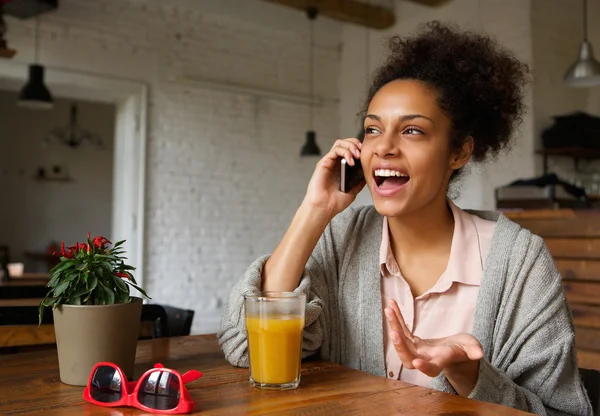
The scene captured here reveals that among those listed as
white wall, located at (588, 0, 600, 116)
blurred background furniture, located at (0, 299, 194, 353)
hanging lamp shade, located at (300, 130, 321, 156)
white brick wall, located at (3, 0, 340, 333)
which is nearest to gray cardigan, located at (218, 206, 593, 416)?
blurred background furniture, located at (0, 299, 194, 353)

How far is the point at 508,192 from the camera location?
421 cm

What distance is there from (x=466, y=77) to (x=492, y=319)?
577 millimetres

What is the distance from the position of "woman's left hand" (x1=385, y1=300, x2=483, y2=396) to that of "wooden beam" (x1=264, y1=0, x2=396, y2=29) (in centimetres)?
472

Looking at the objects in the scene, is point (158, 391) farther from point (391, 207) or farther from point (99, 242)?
point (391, 207)

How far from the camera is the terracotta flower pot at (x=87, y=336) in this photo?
3.48 ft

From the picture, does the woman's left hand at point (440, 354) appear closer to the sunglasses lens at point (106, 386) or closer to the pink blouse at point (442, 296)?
the pink blouse at point (442, 296)

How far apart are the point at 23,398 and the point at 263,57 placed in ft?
17.8

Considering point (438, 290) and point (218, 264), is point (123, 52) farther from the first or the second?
point (438, 290)

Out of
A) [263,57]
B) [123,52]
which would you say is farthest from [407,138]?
[263,57]

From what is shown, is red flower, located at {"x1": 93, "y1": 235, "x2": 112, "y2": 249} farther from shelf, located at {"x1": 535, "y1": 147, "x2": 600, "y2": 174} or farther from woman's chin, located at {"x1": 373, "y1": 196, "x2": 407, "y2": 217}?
shelf, located at {"x1": 535, "y1": 147, "x2": 600, "y2": 174}

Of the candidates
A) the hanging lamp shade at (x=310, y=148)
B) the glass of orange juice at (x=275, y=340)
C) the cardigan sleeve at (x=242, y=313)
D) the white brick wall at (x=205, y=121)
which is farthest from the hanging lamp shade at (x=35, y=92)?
the glass of orange juice at (x=275, y=340)

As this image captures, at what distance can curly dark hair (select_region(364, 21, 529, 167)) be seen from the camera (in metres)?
1.51

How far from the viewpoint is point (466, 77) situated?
5.01ft

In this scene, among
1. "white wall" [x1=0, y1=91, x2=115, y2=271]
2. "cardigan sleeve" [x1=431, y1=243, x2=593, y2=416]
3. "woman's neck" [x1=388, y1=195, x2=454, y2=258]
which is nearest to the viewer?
"cardigan sleeve" [x1=431, y1=243, x2=593, y2=416]
